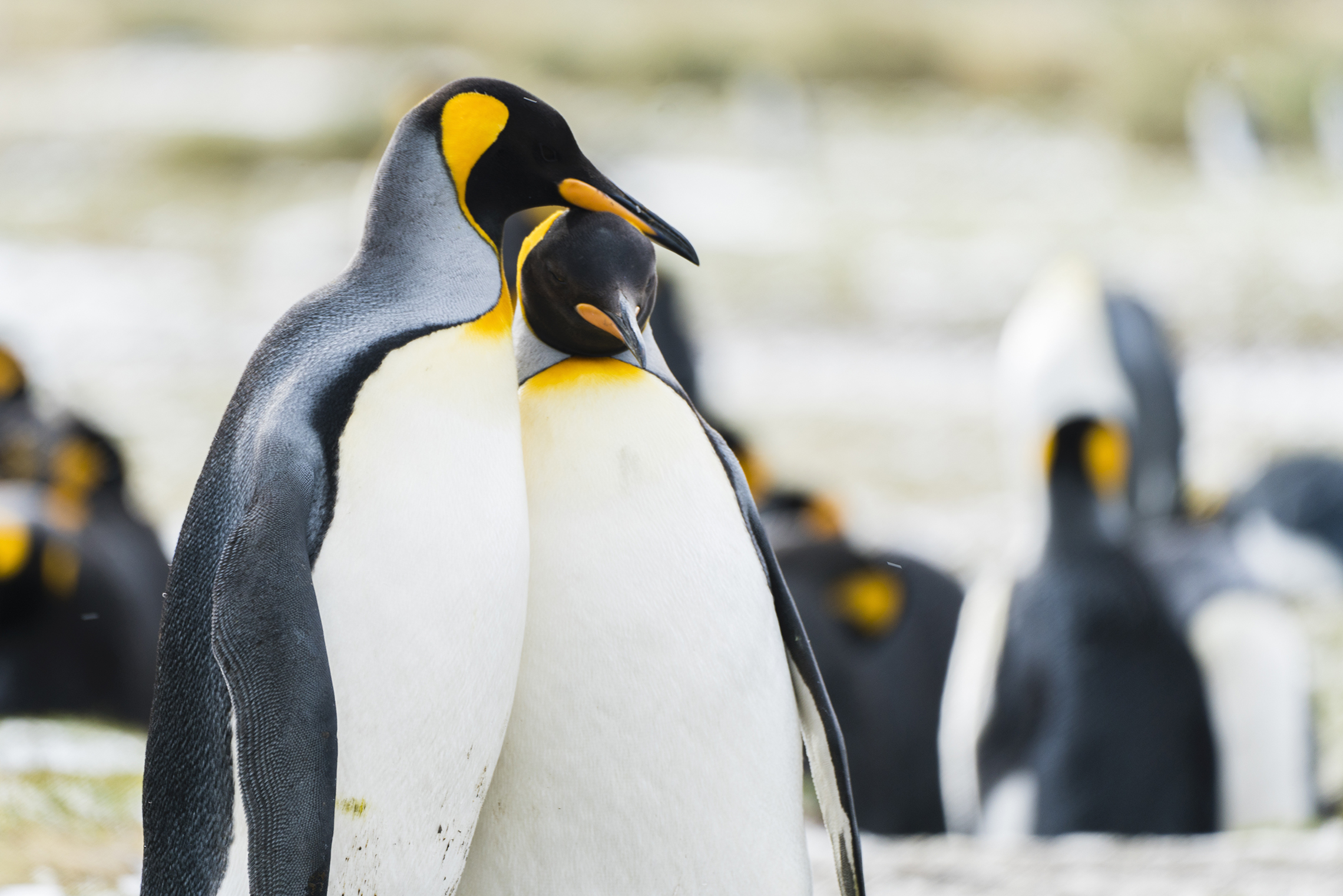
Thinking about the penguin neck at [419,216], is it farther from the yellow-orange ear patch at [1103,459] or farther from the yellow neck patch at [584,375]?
the yellow-orange ear patch at [1103,459]

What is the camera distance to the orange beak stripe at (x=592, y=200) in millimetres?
1551

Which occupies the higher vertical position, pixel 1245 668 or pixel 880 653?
pixel 1245 668

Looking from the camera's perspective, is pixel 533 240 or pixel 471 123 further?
pixel 533 240

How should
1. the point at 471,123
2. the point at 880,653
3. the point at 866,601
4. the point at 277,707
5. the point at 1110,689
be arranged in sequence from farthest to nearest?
the point at 880,653 → the point at 866,601 → the point at 1110,689 → the point at 471,123 → the point at 277,707

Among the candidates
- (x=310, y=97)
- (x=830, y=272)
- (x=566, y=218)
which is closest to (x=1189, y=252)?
(x=830, y=272)

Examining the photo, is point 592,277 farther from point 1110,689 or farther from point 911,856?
point 1110,689

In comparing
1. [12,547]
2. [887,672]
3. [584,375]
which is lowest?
[887,672]

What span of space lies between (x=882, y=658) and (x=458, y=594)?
90.9 inches

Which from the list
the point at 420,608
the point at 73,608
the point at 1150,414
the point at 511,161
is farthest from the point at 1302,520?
the point at 420,608

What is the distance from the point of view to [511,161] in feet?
5.02

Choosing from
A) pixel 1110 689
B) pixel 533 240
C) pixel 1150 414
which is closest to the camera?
pixel 533 240

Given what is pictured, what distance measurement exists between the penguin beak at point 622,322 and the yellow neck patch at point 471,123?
204 millimetres

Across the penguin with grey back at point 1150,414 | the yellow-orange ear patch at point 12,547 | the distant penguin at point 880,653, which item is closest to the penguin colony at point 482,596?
the distant penguin at point 880,653

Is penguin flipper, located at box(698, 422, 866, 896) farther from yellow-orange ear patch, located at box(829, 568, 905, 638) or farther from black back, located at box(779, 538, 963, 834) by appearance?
yellow-orange ear patch, located at box(829, 568, 905, 638)
